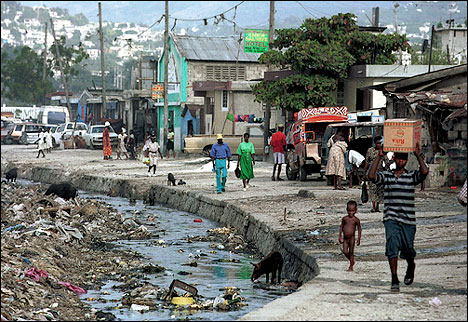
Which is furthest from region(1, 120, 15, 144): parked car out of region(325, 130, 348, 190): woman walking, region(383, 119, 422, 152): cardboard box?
region(383, 119, 422, 152): cardboard box

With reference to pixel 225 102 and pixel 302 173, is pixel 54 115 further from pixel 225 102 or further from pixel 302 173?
pixel 302 173

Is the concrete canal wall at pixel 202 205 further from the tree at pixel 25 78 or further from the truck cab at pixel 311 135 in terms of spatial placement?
the tree at pixel 25 78

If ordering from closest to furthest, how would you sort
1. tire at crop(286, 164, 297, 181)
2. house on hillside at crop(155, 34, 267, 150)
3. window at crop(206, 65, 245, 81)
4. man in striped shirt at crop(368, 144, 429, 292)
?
man in striped shirt at crop(368, 144, 429, 292), tire at crop(286, 164, 297, 181), house on hillside at crop(155, 34, 267, 150), window at crop(206, 65, 245, 81)

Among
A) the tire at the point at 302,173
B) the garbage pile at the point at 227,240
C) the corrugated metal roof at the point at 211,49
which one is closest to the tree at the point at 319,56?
the tire at the point at 302,173

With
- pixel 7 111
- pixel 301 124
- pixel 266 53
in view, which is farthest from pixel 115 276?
pixel 7 111

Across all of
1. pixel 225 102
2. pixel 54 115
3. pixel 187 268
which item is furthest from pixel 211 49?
pixel 187 268

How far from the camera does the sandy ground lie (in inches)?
331

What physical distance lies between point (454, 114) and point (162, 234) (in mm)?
7224

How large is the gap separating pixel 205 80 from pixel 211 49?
246 centimetres

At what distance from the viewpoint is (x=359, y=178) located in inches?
822

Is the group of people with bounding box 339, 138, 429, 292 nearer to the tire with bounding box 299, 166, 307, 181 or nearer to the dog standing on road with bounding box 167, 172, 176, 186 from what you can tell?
the tire with bounding box 299, 166, 307, 181

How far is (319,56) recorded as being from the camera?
98.0 feet

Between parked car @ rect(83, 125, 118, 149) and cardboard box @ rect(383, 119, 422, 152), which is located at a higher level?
cardboard box @ rect(383, 119, 422, 152)

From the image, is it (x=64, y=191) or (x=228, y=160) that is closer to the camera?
(x=228, y=160)
